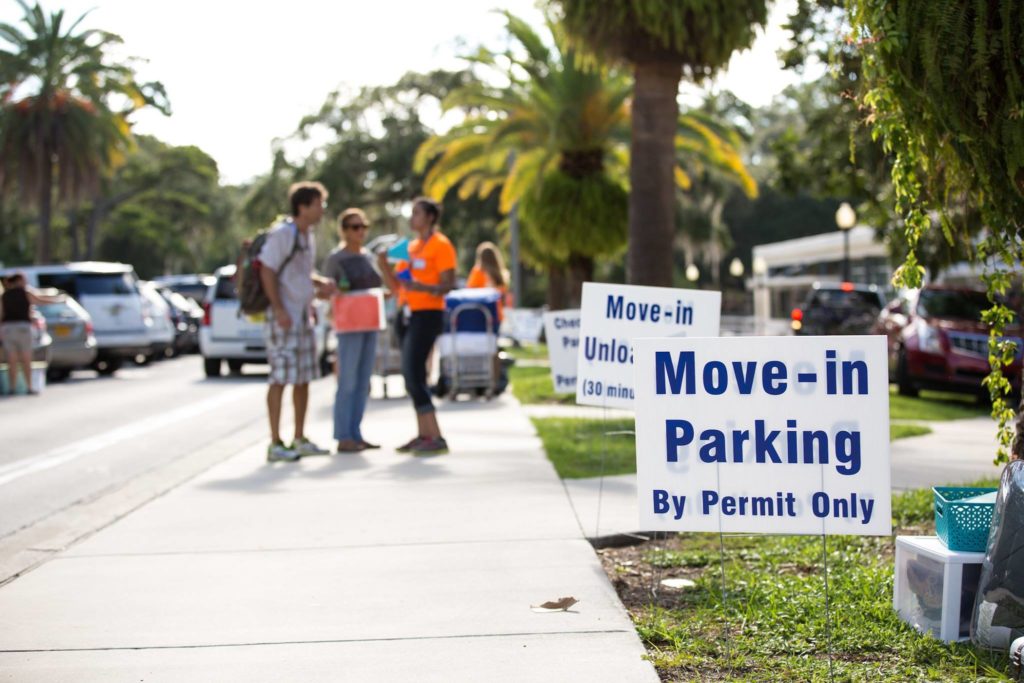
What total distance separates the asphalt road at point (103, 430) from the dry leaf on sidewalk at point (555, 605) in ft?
12.2

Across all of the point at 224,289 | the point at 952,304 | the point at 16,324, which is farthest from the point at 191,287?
the point at 952,304

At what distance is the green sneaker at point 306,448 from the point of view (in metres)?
10.5

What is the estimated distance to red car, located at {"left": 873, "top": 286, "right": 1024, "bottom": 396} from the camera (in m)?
17.5

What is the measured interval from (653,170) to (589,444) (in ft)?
13.3

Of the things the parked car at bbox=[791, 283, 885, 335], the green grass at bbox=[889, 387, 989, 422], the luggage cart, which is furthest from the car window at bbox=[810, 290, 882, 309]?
the luggage cart

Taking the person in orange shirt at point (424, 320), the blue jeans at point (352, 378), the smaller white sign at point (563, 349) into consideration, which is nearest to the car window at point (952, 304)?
the smaller white sign at point (563, 349)

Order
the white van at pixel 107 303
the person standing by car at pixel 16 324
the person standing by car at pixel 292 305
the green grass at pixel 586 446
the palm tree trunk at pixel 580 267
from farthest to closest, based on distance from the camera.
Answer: the white van at pixel 107 303, the palm tree trunk at pixel 580 267, the person standing by car at pixel 16 324, the person standing by car at pixel 292 305, the green grass at pixel 586 446

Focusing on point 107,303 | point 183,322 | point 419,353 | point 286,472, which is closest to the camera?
point 286,472

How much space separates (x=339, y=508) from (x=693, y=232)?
52819mm

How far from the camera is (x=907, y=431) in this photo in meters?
12.3

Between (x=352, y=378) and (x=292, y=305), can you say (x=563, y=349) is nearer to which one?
(x=352, y=378)

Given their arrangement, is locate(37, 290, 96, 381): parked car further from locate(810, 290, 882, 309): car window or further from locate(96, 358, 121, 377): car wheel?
locate(810, 290, 882, 309): car window

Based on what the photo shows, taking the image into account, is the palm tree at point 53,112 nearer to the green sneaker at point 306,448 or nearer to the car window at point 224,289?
the car window at point 224,289

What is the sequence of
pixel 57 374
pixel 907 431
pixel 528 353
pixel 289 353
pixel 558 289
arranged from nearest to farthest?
pixel 289 353 → pixel 907 431 → pixel 57 374 → pixel 558 289 → pixel 528 353
